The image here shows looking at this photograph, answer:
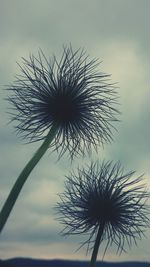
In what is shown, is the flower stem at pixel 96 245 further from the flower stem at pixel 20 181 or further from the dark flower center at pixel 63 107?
the flower stem at pixel 20 181

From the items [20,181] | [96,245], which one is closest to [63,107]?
[20,181]

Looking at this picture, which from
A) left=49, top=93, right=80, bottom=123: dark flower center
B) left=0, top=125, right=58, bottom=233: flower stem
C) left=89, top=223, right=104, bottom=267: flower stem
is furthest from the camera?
left=89, top=223, right=104, bottom=267: flower stem

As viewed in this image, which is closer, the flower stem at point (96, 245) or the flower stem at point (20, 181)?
the flower stem at point (20, 181)

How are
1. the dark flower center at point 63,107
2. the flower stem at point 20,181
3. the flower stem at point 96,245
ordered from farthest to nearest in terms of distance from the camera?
the flower stem at point 96,245
the dark flower center at point 63,107
the flower stem at point 20,181

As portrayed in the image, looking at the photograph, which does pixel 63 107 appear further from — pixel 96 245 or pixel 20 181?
pixel 96 245

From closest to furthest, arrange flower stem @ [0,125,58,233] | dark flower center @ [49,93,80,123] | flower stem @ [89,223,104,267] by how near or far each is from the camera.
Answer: flower stem @ [0,125,58,233] < dark flower center @ [49,93,80,123] < flower stem @ [89,223,104,267]

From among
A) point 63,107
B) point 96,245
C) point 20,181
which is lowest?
point 96,245

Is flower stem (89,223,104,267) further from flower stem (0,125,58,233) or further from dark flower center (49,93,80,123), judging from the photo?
flower stem (0,125,58,233)

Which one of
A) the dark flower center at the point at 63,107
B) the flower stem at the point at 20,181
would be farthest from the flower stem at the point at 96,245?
the flower stem at the point at 20,181

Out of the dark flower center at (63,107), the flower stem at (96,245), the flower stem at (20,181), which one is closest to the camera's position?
the flower stem at (20,181)

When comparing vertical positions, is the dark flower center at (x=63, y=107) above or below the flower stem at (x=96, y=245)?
above

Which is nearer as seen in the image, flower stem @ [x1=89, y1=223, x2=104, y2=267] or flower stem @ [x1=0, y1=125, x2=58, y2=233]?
flower stem @ [x1=0, y1=125, x2=58, y2=233]

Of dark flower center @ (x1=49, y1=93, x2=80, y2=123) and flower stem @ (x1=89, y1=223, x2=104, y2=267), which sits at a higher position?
dark flower center @ (x1=49, y1=93, x2=80, y2=123)

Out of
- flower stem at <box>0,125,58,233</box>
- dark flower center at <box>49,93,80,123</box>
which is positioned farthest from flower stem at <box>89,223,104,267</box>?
flower stem at <box>0,125,58,233</box>
